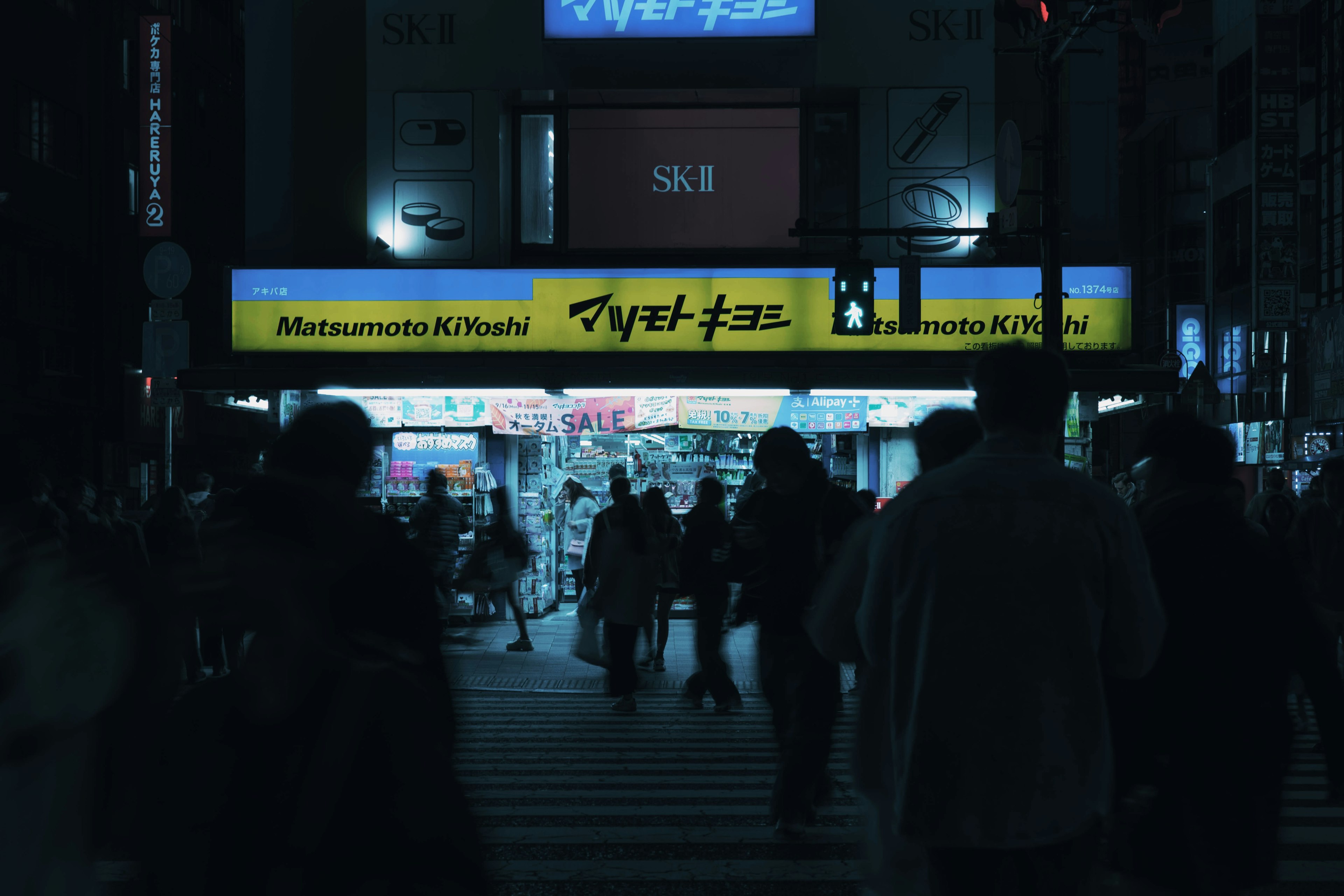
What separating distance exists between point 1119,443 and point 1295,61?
31.0m

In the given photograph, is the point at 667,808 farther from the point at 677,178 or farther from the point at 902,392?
the point at 677,178

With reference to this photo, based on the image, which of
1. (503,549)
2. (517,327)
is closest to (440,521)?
(517,327)

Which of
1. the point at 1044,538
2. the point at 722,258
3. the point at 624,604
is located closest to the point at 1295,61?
the point at 722,258

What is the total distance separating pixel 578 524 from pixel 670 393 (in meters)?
2.22

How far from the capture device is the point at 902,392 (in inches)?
617

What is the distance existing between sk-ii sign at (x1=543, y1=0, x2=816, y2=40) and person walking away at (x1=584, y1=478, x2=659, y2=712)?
24.5 feet

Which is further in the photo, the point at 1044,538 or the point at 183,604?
the point at 183,604

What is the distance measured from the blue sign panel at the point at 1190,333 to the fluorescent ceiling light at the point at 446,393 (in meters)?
24.8

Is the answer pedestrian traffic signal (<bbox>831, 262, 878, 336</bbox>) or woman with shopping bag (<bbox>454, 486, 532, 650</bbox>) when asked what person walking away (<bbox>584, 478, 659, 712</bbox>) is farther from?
pedestrian traffic signal (<bbox>831, 262, 878, 336</bbox>)

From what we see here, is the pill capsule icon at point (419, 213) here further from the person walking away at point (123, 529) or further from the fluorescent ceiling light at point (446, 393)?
the person walking away at point (123, 529)

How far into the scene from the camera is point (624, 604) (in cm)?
1070

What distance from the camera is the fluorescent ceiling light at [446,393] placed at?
50.8 feet

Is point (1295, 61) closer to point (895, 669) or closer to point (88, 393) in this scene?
point (895, 669)

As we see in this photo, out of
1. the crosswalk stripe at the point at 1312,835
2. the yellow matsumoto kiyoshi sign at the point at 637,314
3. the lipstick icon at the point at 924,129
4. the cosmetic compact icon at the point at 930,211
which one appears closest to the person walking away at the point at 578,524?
the yellow matsumoto kiyoshi sign at the point at 637,314
